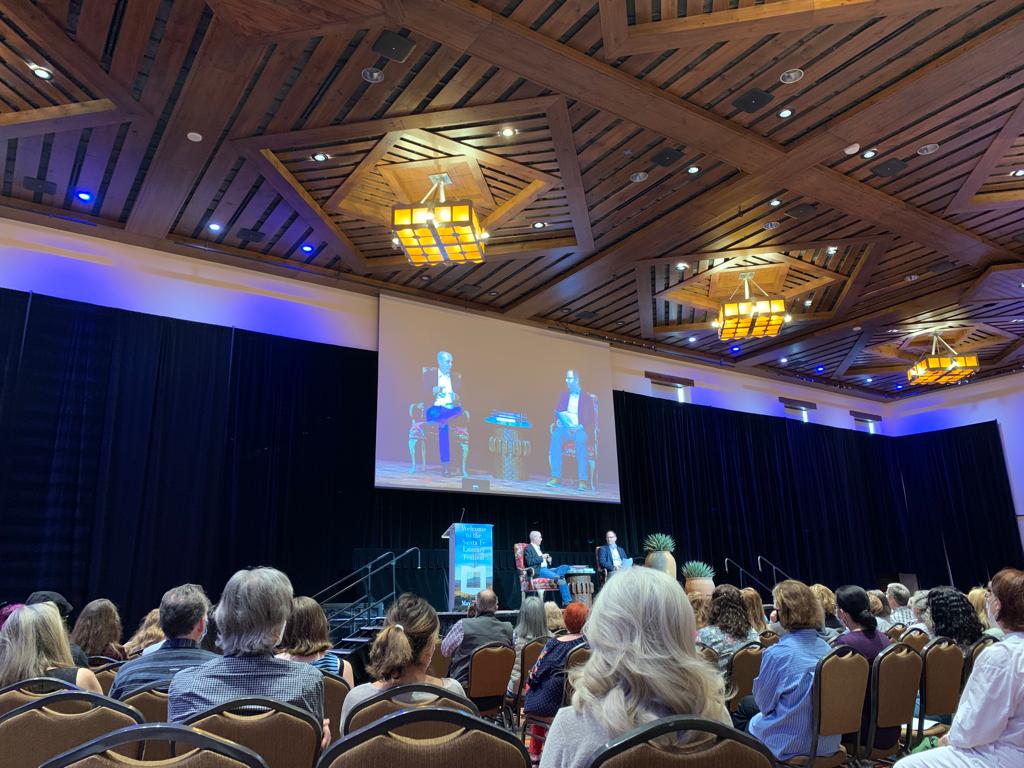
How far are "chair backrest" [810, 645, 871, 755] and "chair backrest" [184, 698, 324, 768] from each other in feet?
7.13

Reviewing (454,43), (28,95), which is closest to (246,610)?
(454,43)

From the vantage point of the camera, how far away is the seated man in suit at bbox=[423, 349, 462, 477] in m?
11.3

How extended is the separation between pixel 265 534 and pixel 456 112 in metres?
6.24

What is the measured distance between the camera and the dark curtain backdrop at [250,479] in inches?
337

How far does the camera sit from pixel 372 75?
262 inches

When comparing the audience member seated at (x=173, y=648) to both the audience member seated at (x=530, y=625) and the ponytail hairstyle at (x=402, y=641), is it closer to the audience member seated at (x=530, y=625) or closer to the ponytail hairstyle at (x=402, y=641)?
the ponytail hairstyle at (x=402, y=641)

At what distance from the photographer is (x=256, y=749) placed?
6.30 feet

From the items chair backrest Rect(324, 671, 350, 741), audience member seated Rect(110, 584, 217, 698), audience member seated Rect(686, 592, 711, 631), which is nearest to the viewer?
audience member seated Rect(110, 584, 217, 698)

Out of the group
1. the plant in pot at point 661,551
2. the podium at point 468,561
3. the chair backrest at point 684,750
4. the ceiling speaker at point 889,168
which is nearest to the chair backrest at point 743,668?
the chair backrest at point 684,750

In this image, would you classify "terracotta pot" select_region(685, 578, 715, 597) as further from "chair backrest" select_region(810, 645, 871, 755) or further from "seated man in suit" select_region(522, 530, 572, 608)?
"chair backrest" select_region(810, 645, 871, 755)

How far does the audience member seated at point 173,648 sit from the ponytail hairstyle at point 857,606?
3144 millimetres

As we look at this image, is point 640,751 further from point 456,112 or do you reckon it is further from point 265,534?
point 265,534

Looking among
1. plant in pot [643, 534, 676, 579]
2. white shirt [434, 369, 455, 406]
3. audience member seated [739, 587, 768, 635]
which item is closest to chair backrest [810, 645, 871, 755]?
audience member seated [739, 587, 768, 635]

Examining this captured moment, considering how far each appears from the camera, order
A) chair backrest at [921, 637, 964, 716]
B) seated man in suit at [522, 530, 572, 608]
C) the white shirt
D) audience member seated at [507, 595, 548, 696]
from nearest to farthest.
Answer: chair backrest at [921, 637, 964, 716], audience member seated at [507, 595, 548, 696], seated man in suit at [522, 530, 572, 608], the white shirt
